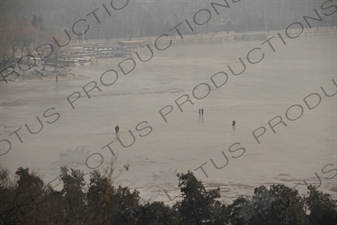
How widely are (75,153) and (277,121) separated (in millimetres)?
2560

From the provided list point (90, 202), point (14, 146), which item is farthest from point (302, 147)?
point (90, 202)

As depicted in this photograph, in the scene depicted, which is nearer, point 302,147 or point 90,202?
point 90,202

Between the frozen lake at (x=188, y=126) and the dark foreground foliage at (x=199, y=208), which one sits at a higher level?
the frozen lake at (x=188, y=126)

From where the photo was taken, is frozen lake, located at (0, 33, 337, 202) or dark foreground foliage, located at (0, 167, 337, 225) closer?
dark foreground foliage, located at (0, 167, 337, 225)

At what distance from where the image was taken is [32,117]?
30.0ft

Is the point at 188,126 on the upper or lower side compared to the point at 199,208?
upper

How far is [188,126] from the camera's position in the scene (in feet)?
27.0

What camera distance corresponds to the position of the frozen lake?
20.5 ft

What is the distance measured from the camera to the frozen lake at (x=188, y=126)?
20.5ft

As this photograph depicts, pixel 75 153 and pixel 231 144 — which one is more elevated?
pixel 75 153

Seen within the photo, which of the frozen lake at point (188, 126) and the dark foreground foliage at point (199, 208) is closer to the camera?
the dark foreground foliage at point (199, 208)

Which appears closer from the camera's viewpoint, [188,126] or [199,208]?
[199,208]

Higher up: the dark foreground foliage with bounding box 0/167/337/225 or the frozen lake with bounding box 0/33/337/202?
the frozen lake with bounding box 0/33/337/202

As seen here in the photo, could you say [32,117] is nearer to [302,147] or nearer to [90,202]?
[302,147]
